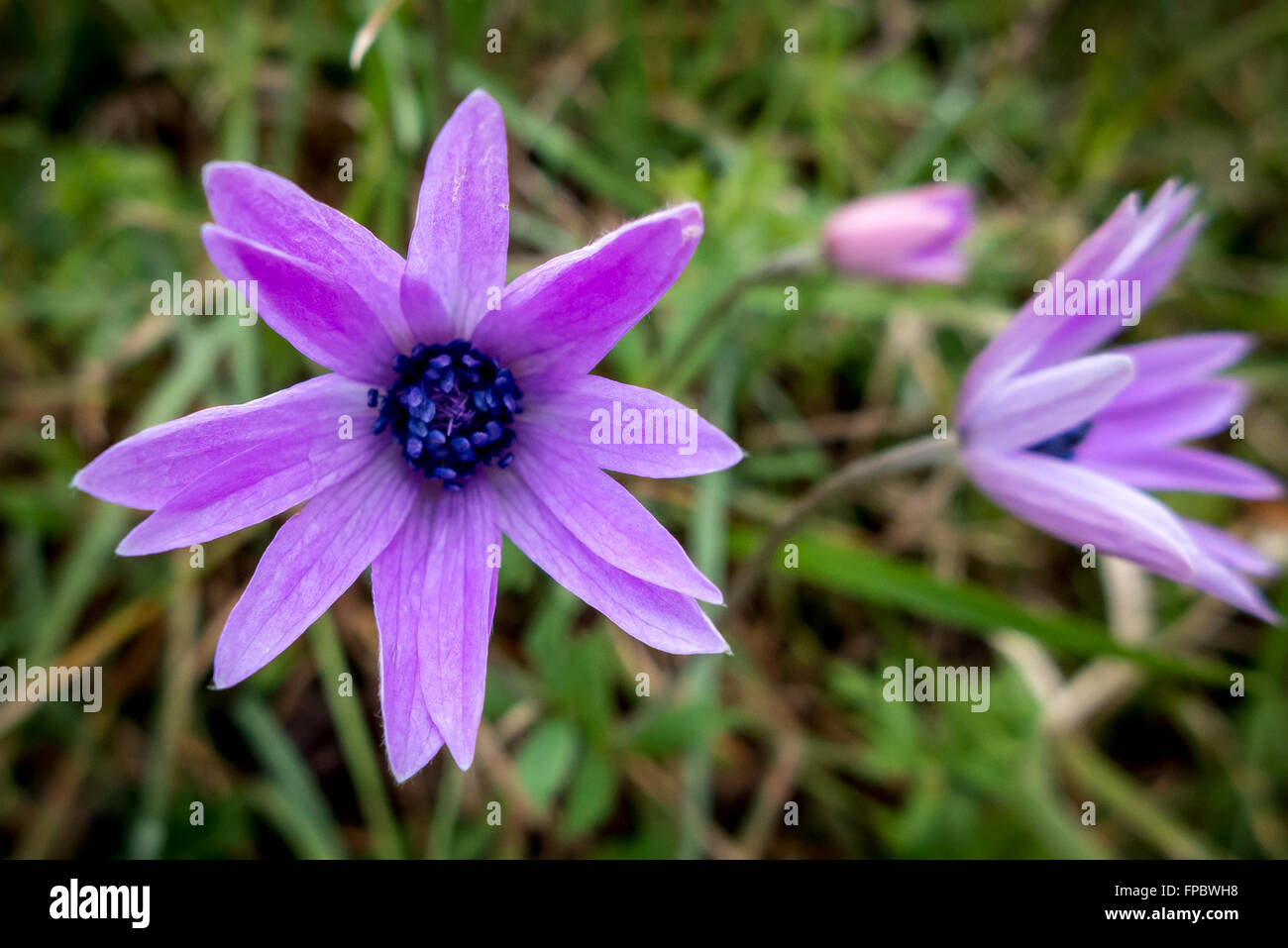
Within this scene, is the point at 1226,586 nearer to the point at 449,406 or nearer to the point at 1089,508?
the point at 1089,508

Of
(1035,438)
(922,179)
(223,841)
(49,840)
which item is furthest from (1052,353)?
(49,840)

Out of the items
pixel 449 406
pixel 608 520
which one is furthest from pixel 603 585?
pixel 449 406

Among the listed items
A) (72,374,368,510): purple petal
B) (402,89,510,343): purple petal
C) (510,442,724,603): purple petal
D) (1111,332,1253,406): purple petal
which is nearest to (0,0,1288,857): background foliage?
(1111,332,1253,406): purple petal

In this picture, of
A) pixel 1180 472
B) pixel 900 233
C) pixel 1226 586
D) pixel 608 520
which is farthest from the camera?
pixel 900 233

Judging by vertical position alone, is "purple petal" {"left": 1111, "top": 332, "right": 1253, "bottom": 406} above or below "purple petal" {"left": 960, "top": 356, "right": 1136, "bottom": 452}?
above

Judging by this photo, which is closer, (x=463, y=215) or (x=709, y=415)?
(x=463, y=215)

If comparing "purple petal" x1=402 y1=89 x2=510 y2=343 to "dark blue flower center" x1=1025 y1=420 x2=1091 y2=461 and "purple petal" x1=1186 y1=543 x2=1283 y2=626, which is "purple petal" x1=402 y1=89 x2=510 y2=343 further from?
"purple petal" x1=1186 y1=543 x2=1283 y2=626

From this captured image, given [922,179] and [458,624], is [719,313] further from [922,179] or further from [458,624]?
[922,179]
